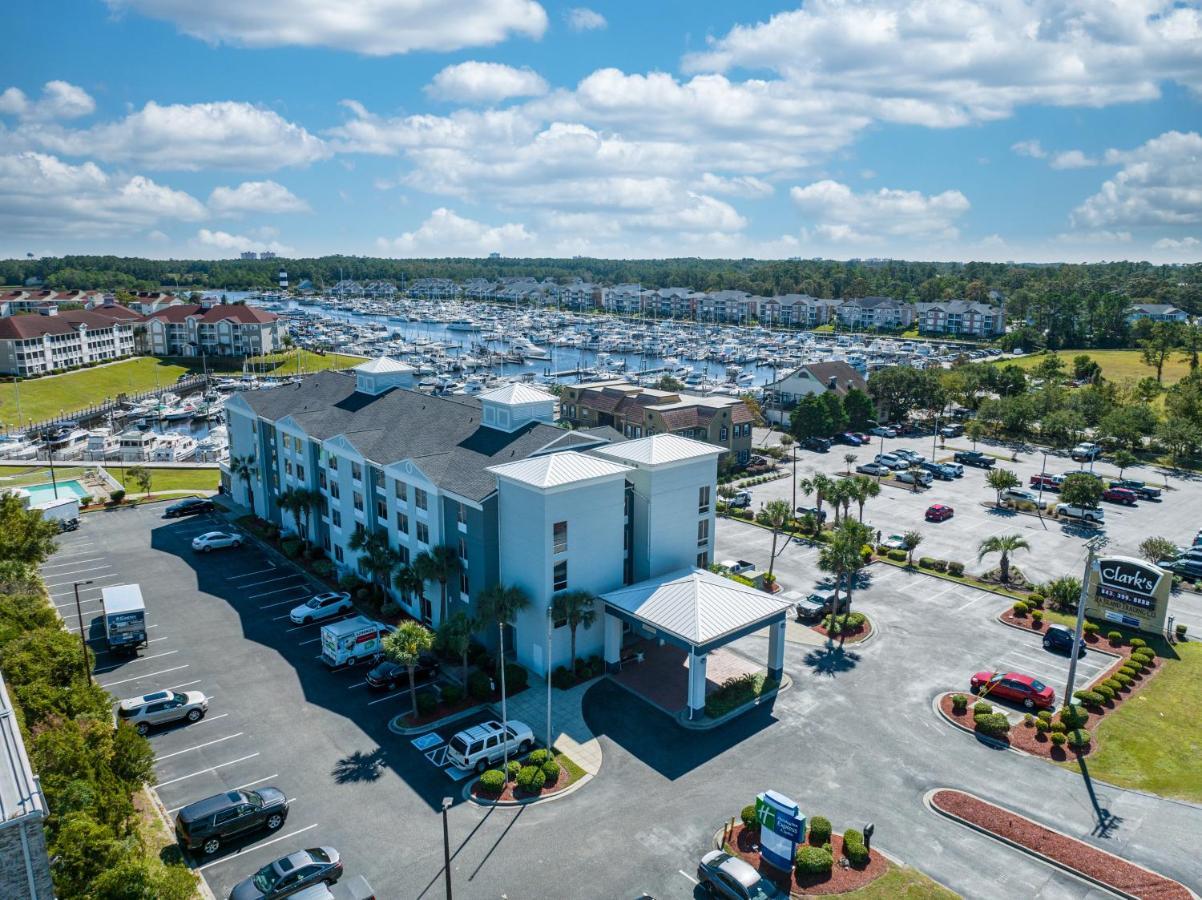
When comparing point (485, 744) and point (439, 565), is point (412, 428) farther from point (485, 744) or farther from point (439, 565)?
point (485, 744)

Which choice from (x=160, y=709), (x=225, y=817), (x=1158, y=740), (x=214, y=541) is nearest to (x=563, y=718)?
(x=225, y=817)

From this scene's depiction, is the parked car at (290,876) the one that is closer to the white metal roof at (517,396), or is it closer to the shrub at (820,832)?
the shrub at (820,832)

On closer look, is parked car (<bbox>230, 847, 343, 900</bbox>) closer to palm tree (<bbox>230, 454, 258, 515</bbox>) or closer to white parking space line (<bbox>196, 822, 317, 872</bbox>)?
white parking space line (<bbox>196, 822, 317, 872</bbox>)

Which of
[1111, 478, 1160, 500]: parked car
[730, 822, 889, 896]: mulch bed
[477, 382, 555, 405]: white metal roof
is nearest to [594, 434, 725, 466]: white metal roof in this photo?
[477, 382, 555, 405]: white metal roof

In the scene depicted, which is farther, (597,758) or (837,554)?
(837,554)

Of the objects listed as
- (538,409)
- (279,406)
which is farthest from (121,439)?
(538,409)

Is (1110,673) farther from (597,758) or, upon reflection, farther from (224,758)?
(224,758)

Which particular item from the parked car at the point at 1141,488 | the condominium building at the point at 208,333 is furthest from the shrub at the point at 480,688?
the condominium building at the point at 208,333
